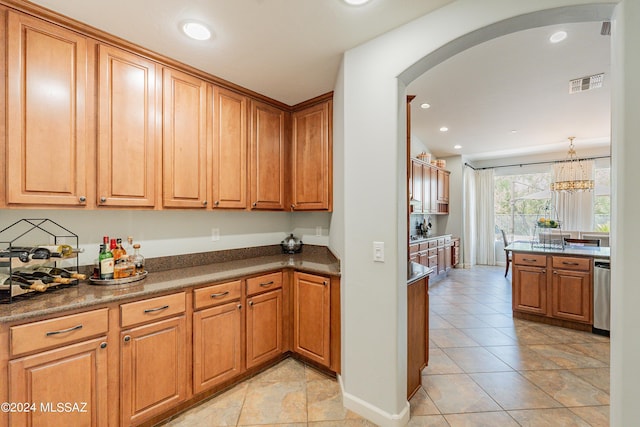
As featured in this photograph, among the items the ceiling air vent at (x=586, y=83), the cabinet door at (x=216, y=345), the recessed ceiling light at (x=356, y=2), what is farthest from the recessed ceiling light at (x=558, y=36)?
the cabinet door at (x=216, y=345)

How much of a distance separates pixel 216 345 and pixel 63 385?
2.83 ft

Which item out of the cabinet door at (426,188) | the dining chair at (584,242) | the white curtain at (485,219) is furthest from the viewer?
the white curtain at (485,219)

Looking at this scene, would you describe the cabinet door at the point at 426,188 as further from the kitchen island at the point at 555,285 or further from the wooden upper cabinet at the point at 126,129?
the wooden upper cabinet at the point at 126,129

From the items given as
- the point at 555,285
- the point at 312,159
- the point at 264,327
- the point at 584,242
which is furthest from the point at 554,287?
the point at 264,327

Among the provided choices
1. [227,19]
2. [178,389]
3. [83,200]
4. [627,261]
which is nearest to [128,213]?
[83,200]

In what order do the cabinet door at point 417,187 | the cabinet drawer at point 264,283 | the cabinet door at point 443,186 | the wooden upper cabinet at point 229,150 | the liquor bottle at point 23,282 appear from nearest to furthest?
the liquor bottle at point 23,282 < the cabinet drawer at point 264,283 < the wooden upper cabinet at point 229,150 < the cabinet door at point 417,187 < the cabinet door at point 443,186

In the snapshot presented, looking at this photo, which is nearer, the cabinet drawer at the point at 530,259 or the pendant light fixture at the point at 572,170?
the cabinet drawer at the point at 530,259

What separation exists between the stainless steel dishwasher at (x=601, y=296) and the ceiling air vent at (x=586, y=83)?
79.4 inches

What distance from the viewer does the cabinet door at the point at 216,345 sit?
2.00 metres

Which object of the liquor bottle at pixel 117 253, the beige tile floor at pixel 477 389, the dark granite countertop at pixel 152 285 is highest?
the liquor bottle at pixel 117 253

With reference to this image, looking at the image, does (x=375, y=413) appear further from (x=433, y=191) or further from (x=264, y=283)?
(x=433, y=191)

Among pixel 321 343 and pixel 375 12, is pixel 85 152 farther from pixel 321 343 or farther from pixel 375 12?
pixel 321 343

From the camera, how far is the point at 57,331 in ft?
4.70

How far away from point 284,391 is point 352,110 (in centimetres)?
225
